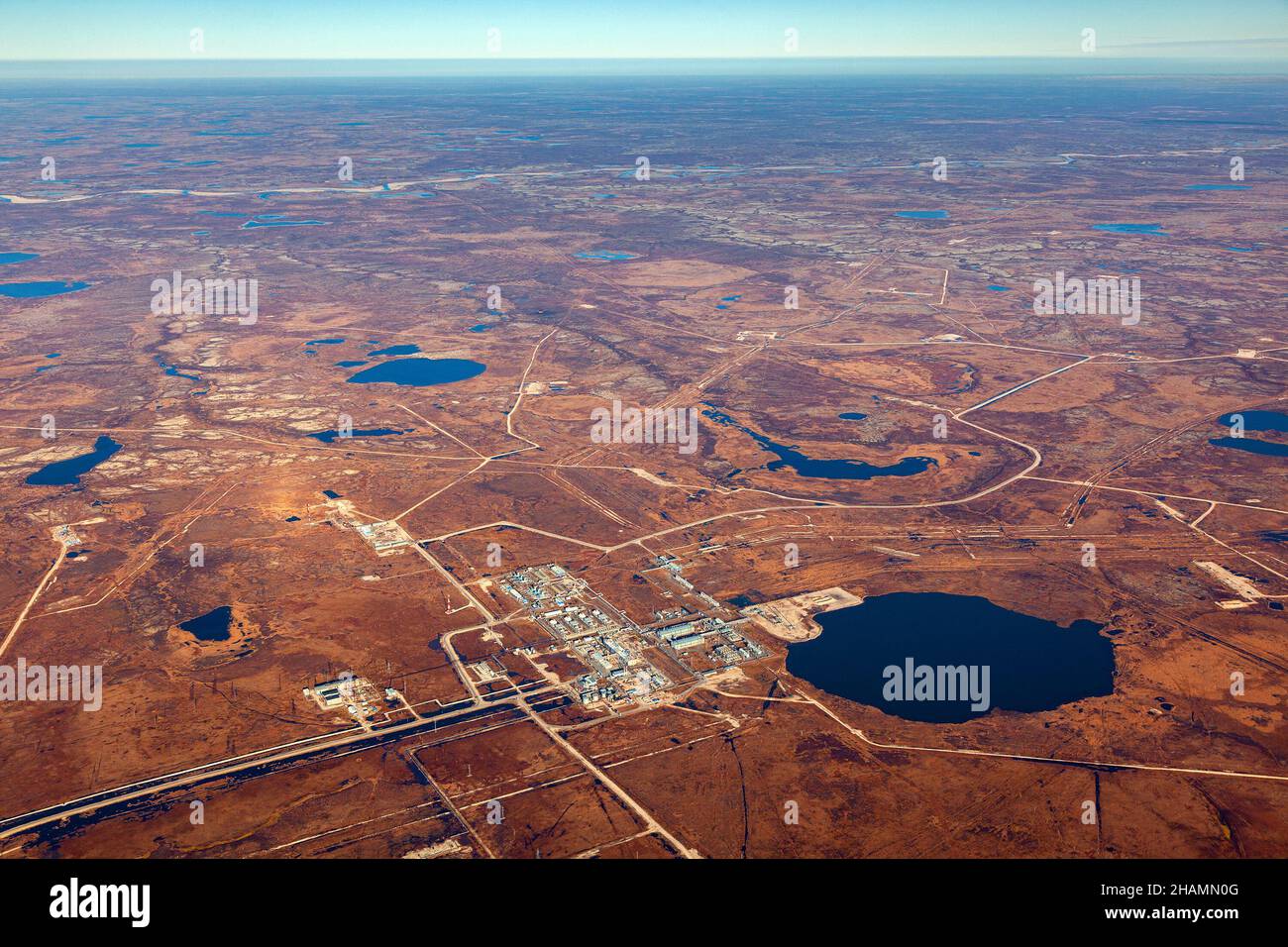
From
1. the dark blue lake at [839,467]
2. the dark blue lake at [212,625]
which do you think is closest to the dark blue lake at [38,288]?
the dark blue lake at [212,625]

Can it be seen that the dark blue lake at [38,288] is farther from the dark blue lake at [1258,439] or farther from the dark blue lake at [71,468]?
the dark blue lake at [1258,439]

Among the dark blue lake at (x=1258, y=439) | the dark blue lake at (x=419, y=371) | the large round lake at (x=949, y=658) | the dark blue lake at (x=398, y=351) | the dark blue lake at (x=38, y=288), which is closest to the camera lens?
the large round lake at (x=949, y=658)

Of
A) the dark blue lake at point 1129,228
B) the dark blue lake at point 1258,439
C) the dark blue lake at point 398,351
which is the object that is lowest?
the dark blue lake at point 1258,439

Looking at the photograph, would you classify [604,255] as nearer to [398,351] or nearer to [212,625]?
[398,351]

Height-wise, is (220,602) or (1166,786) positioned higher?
(220,602)

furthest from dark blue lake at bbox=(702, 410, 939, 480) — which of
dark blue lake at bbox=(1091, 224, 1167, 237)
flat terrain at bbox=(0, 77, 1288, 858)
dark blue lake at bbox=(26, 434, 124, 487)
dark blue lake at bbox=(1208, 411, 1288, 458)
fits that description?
dark blue lake at bbox=(1091, 224, 1167, 237)

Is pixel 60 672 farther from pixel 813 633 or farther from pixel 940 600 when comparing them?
pixel 940 600

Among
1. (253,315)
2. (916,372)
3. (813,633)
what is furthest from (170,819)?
(253,315)
